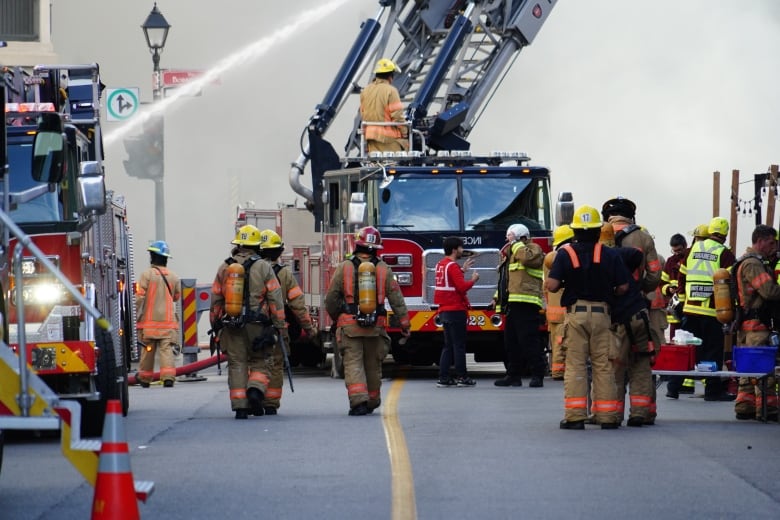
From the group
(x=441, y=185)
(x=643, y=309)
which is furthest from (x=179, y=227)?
(x=643, y=309)

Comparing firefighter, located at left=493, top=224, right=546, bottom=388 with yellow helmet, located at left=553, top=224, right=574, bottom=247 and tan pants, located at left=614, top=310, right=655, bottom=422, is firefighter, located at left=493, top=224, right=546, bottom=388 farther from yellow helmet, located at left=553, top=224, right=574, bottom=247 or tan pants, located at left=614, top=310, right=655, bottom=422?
tan pants, located at left=614, top=310, right=655, bottom=422

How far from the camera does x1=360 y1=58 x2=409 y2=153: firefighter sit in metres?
21.7

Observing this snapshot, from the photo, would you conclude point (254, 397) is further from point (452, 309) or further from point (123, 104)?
point (123, 104)

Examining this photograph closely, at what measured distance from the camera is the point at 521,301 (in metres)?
18.8

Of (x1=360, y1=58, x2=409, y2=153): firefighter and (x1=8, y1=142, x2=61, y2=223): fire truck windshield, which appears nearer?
(x1=8, y1=142, x2=61, y2=223): fire truck windshield

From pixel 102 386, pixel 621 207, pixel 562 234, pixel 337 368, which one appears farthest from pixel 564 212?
pixel 102 386

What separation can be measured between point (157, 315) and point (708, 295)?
6463 mm

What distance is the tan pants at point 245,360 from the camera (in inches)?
589

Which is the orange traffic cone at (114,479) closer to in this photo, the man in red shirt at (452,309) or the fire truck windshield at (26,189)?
the fire truck windshield at (26,189)

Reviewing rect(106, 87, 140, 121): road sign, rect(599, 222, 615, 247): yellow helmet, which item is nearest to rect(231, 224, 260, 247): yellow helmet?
rect(599, 222, 615, 247): yellow helmet

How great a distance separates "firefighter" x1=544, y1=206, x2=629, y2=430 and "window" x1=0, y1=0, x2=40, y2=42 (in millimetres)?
27469

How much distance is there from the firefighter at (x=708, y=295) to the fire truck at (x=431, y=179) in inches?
89.2

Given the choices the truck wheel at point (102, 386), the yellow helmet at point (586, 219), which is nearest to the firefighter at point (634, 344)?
the yellow helmet at point (586, 219)

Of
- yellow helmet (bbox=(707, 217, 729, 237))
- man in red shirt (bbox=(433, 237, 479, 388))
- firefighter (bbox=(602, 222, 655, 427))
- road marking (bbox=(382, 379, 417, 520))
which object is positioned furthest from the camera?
man in red shirt (bbox=(433, 237, 479, 388))
